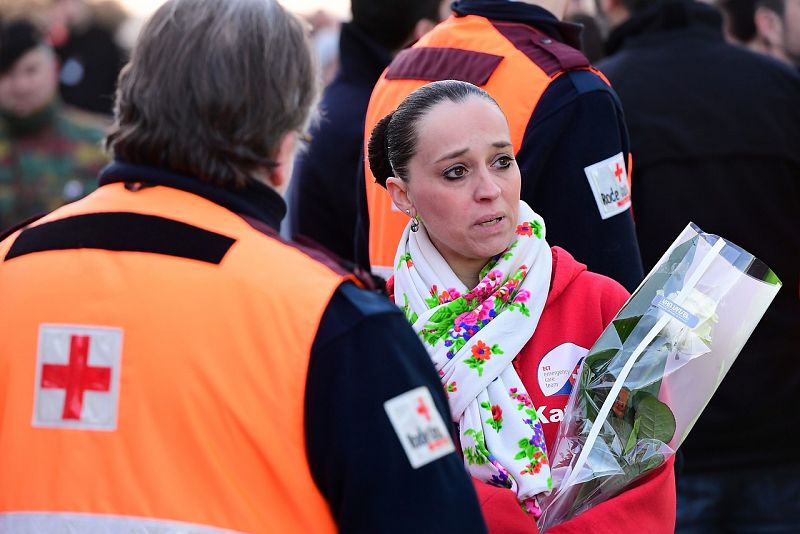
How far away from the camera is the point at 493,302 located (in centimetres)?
246

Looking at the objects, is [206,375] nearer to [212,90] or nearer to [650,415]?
[212,90]

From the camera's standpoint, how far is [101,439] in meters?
1.76

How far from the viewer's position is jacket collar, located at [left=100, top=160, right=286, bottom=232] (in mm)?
1854

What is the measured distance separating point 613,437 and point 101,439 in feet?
3.33

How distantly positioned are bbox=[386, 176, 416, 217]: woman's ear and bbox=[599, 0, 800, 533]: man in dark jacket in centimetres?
129

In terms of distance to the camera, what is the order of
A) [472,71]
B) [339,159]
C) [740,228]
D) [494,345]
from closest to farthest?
[494,345] → [472,71] → [740,228] → [339,159]

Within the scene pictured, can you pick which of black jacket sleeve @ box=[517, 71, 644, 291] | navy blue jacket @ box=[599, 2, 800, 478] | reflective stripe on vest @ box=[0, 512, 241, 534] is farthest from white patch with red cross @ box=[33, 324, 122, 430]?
navy blue jacket @ box=[599, 2, 800, 478]

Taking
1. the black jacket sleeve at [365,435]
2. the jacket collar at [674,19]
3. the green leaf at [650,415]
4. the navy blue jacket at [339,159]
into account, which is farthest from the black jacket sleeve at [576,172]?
the navy blue jacket at [339,159]

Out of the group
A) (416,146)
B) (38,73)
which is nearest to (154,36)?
(416,146)

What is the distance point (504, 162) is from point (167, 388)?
1098 millimetres

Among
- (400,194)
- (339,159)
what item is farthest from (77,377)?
(339,159)

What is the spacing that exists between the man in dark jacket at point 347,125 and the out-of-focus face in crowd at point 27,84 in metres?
2.63

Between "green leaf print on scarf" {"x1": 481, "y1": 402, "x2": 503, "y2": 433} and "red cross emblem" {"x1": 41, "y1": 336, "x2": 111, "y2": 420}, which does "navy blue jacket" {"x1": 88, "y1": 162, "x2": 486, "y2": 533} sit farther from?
"green leaf print on scarf" {"x1": 481, "y1": 402, "x2": 503, "y2": 433}

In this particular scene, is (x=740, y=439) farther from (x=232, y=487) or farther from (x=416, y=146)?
(x=232, y=487)
